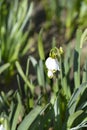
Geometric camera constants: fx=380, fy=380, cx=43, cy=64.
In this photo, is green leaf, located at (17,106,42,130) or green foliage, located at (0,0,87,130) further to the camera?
green foliage, located at (0,0,87,130)

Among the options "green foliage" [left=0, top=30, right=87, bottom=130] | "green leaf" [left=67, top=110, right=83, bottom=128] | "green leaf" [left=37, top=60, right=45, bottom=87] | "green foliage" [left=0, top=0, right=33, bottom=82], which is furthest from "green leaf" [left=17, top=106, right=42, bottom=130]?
"green foliage" [left=0, top=0, right=33, bottom=82]

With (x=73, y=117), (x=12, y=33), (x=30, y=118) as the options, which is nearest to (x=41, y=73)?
(x=73, y=117)

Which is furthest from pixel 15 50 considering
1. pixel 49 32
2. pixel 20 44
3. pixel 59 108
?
pixel 59 108

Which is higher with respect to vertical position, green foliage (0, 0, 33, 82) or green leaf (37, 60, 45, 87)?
green foliage (0, 0, 33, 82)

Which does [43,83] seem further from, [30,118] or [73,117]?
[30,118]

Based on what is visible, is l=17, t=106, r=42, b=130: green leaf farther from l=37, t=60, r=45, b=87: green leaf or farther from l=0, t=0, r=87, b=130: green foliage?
l=37, t=60, r=45, b=87: green leaf

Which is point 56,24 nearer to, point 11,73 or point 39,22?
point 39,22

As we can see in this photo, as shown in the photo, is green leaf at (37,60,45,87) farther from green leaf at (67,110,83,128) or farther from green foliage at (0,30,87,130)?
green leaf at (67,110,83,128)

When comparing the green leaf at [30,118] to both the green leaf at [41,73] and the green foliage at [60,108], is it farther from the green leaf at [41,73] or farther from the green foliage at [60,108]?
the green leaf at [41,73]

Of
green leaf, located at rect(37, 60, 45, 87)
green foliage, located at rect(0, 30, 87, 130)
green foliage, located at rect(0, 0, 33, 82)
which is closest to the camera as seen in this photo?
green foliage, located at rect(0, 30, 87, 130)

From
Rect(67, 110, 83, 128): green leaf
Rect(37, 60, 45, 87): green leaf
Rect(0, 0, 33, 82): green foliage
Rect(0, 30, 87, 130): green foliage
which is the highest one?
Rect(0, 0, 33, 82): green foliage

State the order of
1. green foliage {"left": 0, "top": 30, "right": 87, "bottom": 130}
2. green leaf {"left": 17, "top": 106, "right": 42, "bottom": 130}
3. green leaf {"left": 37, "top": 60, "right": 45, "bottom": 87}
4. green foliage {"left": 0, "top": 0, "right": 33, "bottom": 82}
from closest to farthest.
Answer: green leaf {"left": 17, "top": 106, "right": 42, "bottom": 130} → green foliage {"left": 0, "top": 30, "right": 87, "bottom": 130} → green leaf {"left": 37, "top": 60, "right": 45, "bottom": 87} → green foliage {"left": 0, "top": 0, "right": 33, "bottom": 82}
